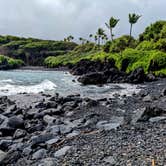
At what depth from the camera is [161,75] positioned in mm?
63156

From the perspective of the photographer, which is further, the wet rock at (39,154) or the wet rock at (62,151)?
the wet rock at (39,154)

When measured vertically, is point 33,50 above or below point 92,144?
above

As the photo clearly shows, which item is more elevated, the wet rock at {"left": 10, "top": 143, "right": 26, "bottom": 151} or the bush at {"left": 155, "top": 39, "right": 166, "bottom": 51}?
the bush at {"left": 155, "top": 39, "right": 166, "bottom": 51}

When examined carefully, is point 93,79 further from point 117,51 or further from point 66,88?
point 117,51

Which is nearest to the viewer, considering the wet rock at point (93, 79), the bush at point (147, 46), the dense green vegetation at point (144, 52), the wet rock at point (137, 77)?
the wet rock at point (137, 77)

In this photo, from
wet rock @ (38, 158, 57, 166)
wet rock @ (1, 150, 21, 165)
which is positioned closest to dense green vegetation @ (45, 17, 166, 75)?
wet rock @ (1, 150, 21, 165)

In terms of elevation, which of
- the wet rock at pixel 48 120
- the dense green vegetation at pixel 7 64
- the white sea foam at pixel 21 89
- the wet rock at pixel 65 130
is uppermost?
the dense green vegetation at pixel 7 64

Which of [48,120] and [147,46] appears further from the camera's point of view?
[147,46]

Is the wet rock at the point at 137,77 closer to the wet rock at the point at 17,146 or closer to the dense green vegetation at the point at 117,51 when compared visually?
the dense green vegetation at the point at 117,51

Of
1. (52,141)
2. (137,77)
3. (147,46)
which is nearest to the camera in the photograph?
(52,141)

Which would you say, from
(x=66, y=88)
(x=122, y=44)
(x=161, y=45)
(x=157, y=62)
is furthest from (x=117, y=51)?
(x=66, y=88)

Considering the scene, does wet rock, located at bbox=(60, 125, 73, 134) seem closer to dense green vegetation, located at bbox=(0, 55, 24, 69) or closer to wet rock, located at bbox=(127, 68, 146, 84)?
wet rock, located at bbox=(127, 68, 146, 84)

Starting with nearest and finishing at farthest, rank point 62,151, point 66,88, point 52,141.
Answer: point 62,151 → point 52,141 → point 66,88

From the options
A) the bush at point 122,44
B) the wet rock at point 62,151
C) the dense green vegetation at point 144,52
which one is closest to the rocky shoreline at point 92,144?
the wet rock at point 62,151
